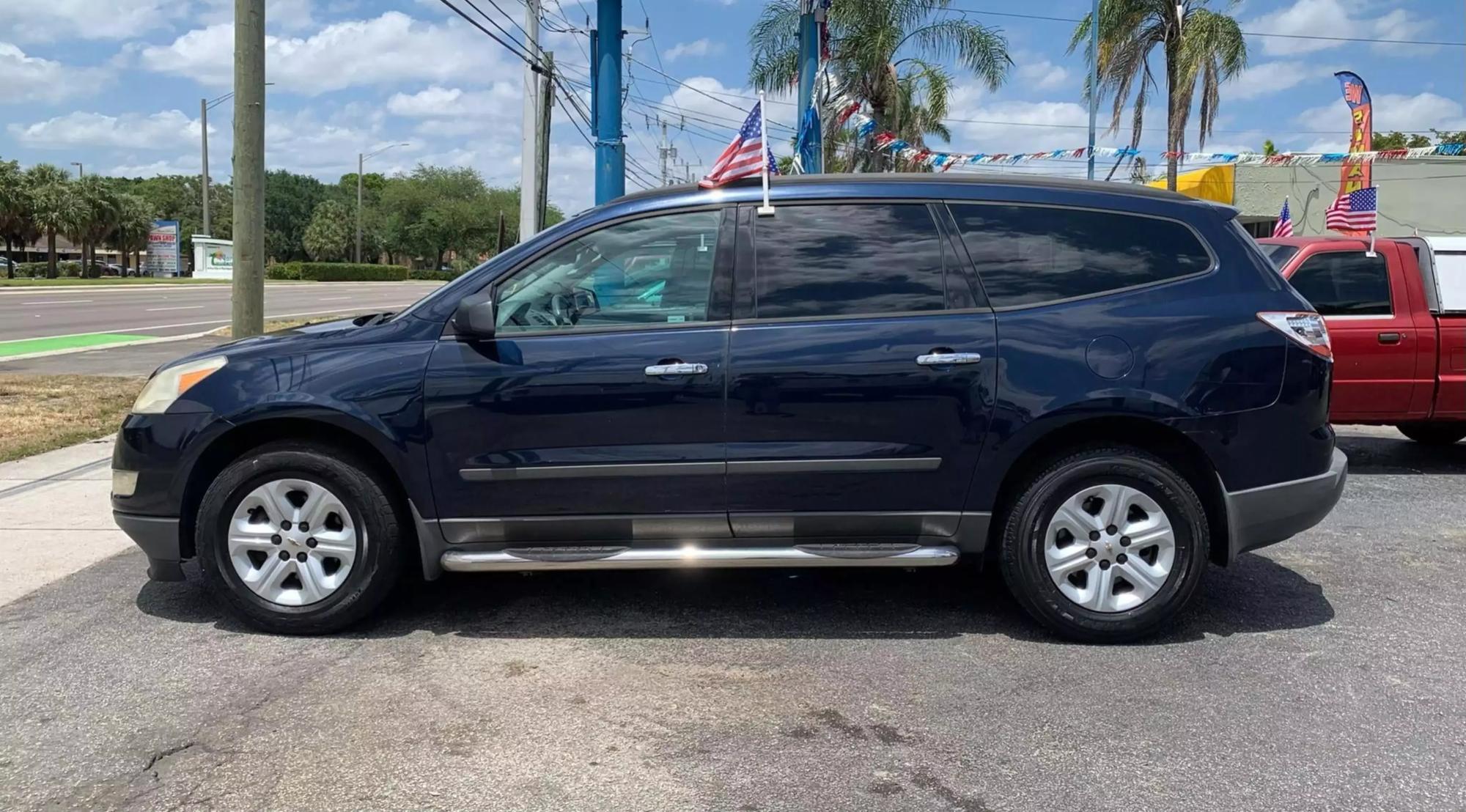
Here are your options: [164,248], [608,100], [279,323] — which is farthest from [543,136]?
[164,248]

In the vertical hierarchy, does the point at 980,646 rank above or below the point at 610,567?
below

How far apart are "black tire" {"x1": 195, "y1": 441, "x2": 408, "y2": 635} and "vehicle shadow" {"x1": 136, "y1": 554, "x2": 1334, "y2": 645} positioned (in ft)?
0.65

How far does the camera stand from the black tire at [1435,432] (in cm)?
900

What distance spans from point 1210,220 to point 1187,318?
1.65 feet

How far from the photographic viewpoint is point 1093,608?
14.7 ft

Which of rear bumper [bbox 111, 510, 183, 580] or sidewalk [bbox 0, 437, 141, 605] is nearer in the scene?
rear bumper [bbox 111, 510, 183, 580]

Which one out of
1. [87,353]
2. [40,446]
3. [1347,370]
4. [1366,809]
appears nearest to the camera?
[1366,809]

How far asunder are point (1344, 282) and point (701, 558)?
5.94 meters

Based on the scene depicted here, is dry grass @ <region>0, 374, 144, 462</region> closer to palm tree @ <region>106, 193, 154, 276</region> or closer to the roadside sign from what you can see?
palm tree @ <region>106, 193, 154, 276</region>

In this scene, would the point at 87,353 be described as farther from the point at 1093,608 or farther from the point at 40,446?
the point at 1093,608

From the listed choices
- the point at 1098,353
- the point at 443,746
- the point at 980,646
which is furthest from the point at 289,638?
the point at 1098,353

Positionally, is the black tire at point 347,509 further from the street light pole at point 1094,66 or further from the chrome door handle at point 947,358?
the street light pole at point 1094,66

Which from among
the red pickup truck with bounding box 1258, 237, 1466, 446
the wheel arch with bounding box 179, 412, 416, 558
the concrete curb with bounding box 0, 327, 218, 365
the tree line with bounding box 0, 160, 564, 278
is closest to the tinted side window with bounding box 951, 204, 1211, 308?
the wheel arch with bounding box 179, 412, 416, 558

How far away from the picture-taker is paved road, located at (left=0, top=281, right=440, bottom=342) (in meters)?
21.5
